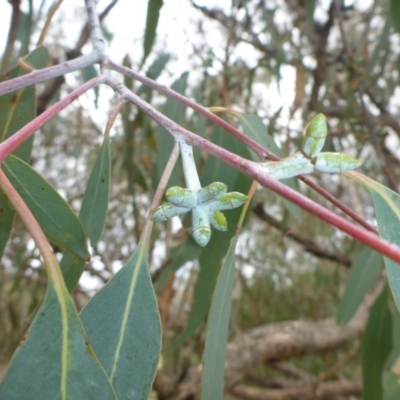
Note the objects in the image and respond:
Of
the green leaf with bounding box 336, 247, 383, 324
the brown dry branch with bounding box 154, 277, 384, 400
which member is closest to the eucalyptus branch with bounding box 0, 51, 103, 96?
the green leaf with bounding box 336, 247, 383, 324

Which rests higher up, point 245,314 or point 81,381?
point 245,314

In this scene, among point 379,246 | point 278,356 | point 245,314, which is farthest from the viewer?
point 245,314

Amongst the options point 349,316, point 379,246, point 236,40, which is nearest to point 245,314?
point 236,40

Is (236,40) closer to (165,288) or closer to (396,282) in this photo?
(165,288)

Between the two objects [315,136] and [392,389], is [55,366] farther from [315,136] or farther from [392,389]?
[392,389]

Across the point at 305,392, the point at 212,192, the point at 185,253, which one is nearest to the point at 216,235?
the point at 185,253

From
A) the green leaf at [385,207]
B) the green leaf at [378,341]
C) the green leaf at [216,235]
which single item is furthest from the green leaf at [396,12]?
the green leaf at [385,207]

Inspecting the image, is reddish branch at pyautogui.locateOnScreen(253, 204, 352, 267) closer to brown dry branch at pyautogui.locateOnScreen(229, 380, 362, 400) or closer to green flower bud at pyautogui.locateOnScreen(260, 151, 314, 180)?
brown dry branch at pyautogui.locateOnScreen(229, 380, 362, 400)
